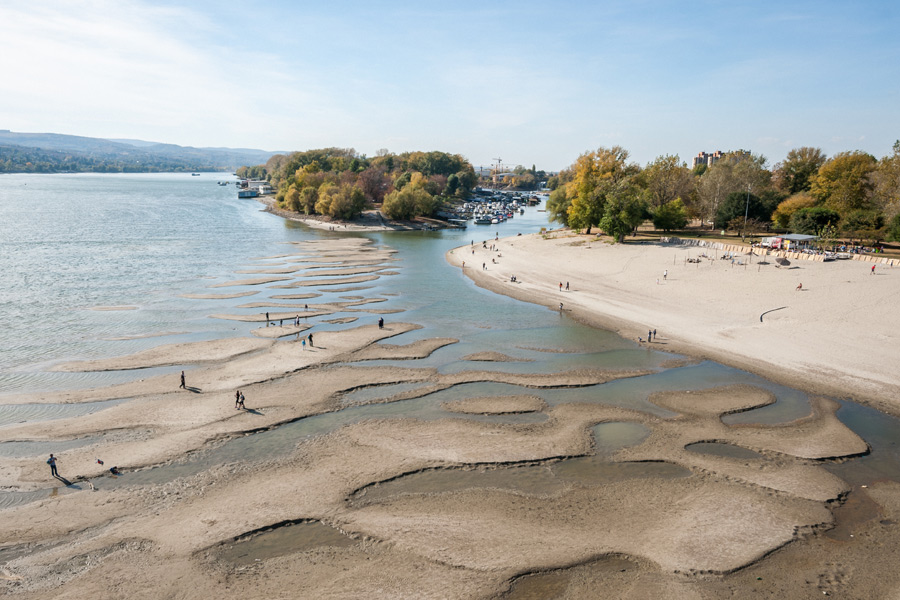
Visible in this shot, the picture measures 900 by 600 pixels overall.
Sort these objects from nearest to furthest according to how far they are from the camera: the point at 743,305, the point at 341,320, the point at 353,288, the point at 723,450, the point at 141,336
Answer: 1. the point at 723,450
2. the point at 141,336
3. the point at 341,320
4. the point at 743,305
5. the point at 353,288

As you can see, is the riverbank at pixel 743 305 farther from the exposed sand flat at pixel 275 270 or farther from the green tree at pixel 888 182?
the exposed sand flat at pixel 275 270

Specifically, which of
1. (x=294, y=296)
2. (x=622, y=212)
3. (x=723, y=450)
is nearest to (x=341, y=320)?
(x=294, y=296)

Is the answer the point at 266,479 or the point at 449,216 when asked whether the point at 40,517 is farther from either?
the point at 449,216

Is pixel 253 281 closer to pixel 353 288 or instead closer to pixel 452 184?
pixel 353 288

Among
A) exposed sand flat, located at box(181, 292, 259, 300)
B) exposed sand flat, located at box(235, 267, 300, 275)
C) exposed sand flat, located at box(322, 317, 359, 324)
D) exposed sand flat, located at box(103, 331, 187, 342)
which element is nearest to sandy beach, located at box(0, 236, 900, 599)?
exposed sand flat, located at box(103, 331, 187, 342)

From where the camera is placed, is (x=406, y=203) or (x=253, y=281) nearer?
(x=253, y=281)

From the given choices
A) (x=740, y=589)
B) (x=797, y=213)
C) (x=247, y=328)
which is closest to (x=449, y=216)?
(x=797, y=213)

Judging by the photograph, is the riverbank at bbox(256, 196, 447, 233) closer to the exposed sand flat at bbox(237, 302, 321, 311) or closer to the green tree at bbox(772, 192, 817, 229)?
the exposed sand flat at bbox(237, 302, 321, 311)

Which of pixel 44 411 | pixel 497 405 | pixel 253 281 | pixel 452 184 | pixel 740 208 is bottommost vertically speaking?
pixel 44 411
